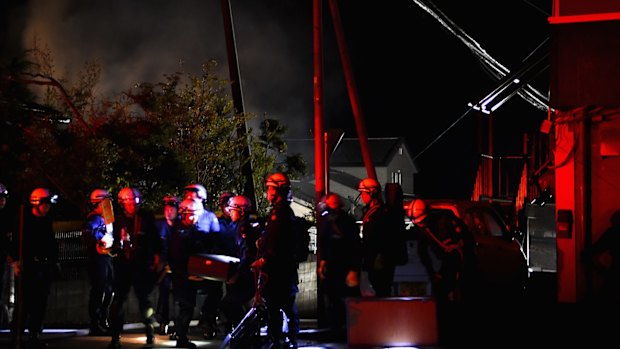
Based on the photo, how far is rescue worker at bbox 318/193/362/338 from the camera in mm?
12914

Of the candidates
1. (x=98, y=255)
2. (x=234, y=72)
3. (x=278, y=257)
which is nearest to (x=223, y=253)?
(x=98, y=255)

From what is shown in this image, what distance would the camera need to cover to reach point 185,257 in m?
11.6

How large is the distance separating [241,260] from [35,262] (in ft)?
8.20

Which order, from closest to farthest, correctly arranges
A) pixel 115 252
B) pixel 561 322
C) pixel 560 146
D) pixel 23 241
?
pixel 23 241, pixel 115 252, pixel 561 322, pixel 560 146

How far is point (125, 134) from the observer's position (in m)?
27.3

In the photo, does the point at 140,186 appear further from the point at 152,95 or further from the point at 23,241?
the point at 23,241

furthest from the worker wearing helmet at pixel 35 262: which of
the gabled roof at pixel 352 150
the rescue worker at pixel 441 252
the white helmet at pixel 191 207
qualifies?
the gabled roof at pixel 352 150

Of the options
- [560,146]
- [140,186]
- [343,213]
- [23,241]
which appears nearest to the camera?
[23,241]

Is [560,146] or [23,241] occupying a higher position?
[560,146]

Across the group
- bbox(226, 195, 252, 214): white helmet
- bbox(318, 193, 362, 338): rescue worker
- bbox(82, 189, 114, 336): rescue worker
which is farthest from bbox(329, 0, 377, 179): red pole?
bbox(82, 189, 114, 336): rescue worker

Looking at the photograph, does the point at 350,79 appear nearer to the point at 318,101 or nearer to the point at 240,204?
the point at 318,101

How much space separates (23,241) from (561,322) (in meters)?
7.97

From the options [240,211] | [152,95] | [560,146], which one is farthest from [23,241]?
[152,95]

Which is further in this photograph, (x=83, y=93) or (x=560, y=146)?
(x=83, y=93)
